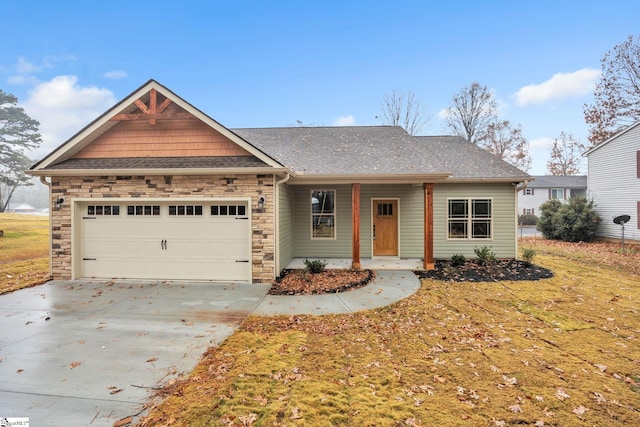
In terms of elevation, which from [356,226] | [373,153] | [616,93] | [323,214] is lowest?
[356,226]

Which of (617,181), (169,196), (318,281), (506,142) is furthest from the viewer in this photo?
(506,142)

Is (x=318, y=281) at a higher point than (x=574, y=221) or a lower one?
lower

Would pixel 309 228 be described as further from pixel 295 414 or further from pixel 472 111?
pixel 472 111

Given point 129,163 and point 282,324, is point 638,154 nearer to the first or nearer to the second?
point 282,324

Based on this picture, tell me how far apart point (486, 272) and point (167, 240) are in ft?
31.0

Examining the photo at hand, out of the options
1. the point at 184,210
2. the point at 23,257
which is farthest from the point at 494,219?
the point at 23,257

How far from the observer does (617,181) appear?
16.5m

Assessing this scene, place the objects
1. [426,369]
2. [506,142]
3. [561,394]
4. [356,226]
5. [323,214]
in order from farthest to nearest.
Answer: [506,142]
[323,214]
[356,226]
[426,369]
[561,394]

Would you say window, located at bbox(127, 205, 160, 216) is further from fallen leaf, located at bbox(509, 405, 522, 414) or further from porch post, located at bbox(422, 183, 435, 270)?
fallen leaf, located at bbox(509, 405, 522, 414)

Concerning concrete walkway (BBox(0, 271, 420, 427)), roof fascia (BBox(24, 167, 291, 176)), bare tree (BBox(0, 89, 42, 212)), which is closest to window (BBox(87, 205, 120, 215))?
roof fascia (BBox(24, 167, 291, 176))

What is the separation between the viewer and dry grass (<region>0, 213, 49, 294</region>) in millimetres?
8234

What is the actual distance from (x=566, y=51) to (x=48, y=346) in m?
22.9

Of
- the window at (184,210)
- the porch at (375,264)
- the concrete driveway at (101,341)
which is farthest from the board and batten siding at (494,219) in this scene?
the window at (184,210)

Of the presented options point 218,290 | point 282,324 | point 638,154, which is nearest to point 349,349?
point 282,324
